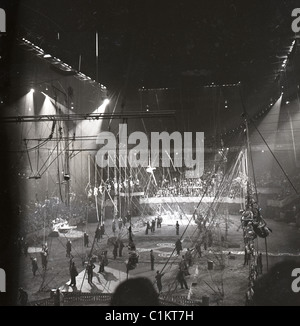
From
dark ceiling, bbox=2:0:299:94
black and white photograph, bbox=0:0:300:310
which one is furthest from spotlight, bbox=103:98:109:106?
dark ceiling, bbox=2:0:299:94

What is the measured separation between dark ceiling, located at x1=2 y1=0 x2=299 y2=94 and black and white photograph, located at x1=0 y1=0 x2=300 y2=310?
0.06 metres

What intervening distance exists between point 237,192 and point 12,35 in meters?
19.0

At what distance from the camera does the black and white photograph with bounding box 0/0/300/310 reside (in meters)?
8.68

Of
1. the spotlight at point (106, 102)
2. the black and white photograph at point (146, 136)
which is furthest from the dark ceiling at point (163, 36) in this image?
the spotlight at point (106, 102)

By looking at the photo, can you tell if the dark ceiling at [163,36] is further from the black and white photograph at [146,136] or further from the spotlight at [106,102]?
the spotlight at [106,102]

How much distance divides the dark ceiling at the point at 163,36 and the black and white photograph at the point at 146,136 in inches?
2.3

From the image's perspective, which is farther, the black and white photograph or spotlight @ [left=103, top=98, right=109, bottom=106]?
spotlight @ [left=103, top=98, right=109, bottom=106]

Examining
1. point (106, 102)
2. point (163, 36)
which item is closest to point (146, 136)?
point (106, 102)

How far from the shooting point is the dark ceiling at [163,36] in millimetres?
8312

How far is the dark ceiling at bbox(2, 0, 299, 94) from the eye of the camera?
8.31 m

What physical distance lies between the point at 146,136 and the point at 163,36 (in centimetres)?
1216

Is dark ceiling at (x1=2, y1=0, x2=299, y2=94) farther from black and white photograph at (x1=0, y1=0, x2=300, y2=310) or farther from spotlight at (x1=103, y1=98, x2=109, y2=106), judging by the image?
spotlight at (x1=103, y1=98, x2=109, y2=106)

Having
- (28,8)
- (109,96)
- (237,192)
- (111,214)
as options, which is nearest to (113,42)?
(28,8)
